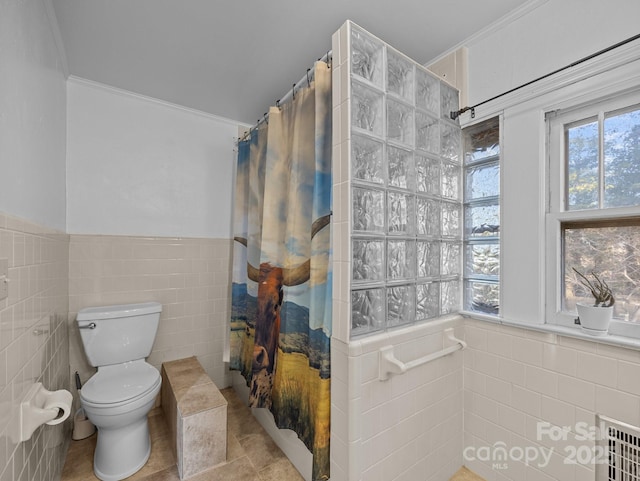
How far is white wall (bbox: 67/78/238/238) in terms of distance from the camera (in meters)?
1.88

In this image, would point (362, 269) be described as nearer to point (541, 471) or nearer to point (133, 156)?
point (541, 471)

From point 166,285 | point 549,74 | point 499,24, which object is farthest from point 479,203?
point 166,285

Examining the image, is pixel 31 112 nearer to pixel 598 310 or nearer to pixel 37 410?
pixel 37 410

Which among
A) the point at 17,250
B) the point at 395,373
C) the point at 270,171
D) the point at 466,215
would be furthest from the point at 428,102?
the point at 17,250

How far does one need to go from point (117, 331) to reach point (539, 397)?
236 cm

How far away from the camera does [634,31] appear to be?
1.05 metres

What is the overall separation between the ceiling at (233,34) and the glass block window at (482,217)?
21.6 inches

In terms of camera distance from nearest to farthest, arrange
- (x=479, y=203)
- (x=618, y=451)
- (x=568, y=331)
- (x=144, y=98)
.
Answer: (x=618, y=451), (x=568, y=331), (x=479, y=203), (x=144, y=98)

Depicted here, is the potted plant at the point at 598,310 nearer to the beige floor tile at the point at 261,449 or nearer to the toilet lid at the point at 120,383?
the beige floor tile at the point at 261,449

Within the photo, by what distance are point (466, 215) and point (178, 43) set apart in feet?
6.13

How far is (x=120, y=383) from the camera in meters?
1.60

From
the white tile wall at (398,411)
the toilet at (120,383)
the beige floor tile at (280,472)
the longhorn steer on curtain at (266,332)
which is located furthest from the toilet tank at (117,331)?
the white tile wall at (398,411)

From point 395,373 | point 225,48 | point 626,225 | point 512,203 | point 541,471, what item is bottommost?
point 541,471

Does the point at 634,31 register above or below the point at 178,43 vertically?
below
